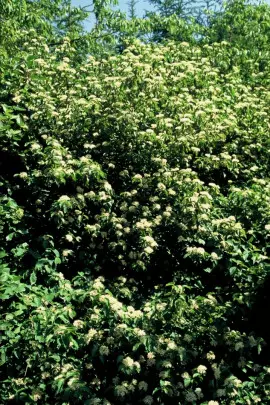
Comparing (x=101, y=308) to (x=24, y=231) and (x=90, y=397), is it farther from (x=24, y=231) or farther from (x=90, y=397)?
(x=24, y=231)

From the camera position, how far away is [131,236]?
539 cm

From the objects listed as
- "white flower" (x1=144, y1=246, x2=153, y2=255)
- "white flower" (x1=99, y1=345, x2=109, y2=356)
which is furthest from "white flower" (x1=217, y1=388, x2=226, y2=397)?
"white flower" (x1=144, y1=246, x2=153, y2=255)

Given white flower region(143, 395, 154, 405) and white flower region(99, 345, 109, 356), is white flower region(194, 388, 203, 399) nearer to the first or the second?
white flower region(143, 395, 154, 405)

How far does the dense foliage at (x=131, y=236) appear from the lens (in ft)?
13.7

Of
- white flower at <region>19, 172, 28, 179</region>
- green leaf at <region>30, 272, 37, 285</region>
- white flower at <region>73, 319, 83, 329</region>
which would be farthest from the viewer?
white flower at <region>19, 172, 28, 179</region>

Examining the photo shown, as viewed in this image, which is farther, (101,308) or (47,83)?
(47,83)

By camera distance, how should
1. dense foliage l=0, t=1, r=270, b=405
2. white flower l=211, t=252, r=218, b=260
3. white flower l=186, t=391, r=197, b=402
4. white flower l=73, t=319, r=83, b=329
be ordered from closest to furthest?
white flower l=186, t=391, r=197, b=402, dense foliage l=0, t=1, r=270, b=405, white flower l=73, t=319, r=83, b=329, white flower l=211, t=252, r=218, b=260

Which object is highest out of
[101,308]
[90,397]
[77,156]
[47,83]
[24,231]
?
[47,83]

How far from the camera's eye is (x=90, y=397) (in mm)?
3920

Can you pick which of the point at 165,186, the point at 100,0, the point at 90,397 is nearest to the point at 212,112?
the point at 165,186

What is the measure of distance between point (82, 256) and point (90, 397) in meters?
1.76

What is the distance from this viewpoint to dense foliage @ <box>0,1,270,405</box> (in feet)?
13.7

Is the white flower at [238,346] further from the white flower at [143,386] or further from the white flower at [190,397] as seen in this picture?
the white flower at [143,386]

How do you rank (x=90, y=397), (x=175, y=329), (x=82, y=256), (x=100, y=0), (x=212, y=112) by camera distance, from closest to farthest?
(x=90, y=397), (x=175, y=329), (x=82, y=256), (x=212, y=112), (x=100, y=0)
